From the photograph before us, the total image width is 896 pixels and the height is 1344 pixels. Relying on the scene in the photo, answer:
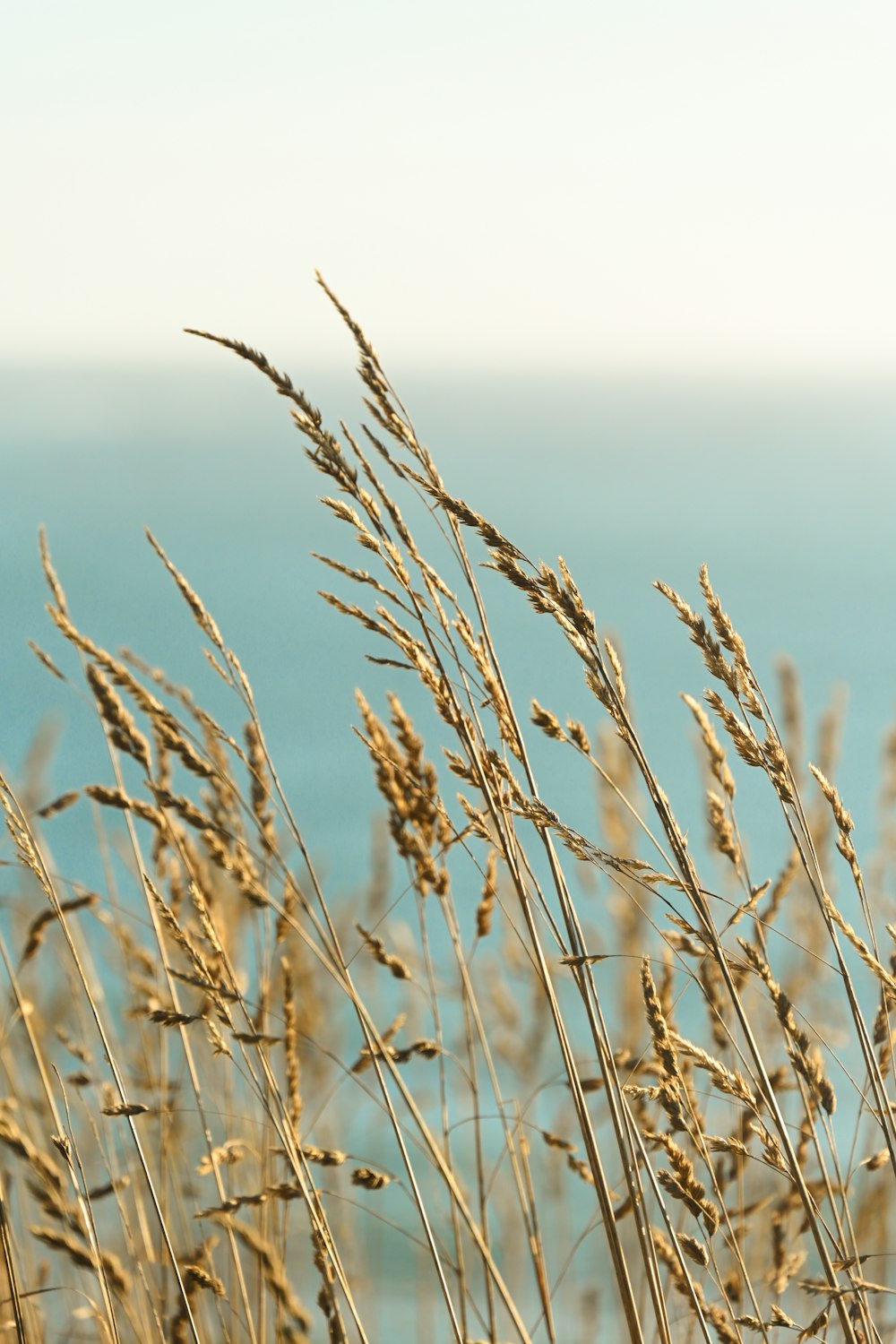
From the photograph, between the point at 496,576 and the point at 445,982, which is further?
the point at 496,576

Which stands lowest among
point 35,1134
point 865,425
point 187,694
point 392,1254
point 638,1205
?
point 392,1254

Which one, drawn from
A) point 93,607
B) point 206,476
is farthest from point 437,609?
point 206,476

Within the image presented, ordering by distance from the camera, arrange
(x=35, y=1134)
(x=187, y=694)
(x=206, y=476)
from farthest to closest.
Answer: (x=206, y=476)
(x=35, y=1134)
(x=187, y=694)

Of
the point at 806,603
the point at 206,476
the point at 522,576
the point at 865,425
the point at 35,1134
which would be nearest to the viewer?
the point at 522,576

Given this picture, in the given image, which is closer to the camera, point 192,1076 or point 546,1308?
point 546,1308

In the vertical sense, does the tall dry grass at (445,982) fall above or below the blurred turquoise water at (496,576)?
below

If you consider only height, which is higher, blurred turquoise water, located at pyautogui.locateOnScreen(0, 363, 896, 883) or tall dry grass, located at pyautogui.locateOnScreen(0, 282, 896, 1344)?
blurred turquoise water, located at pyautogui.locateOnScreen(0, 363, 896, 883)

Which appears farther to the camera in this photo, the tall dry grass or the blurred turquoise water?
the blurred turquoise water

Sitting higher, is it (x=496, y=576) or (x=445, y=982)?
(x=496, y=576)

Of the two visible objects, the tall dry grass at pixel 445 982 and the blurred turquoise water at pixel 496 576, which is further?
the blurred turquoise water at pixel 496 576

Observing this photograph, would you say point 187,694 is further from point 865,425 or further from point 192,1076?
point 865,425

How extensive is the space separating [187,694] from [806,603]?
83.4 ft

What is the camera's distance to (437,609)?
0.90 meters

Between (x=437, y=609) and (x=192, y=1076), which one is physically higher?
(x=437, y=609)
